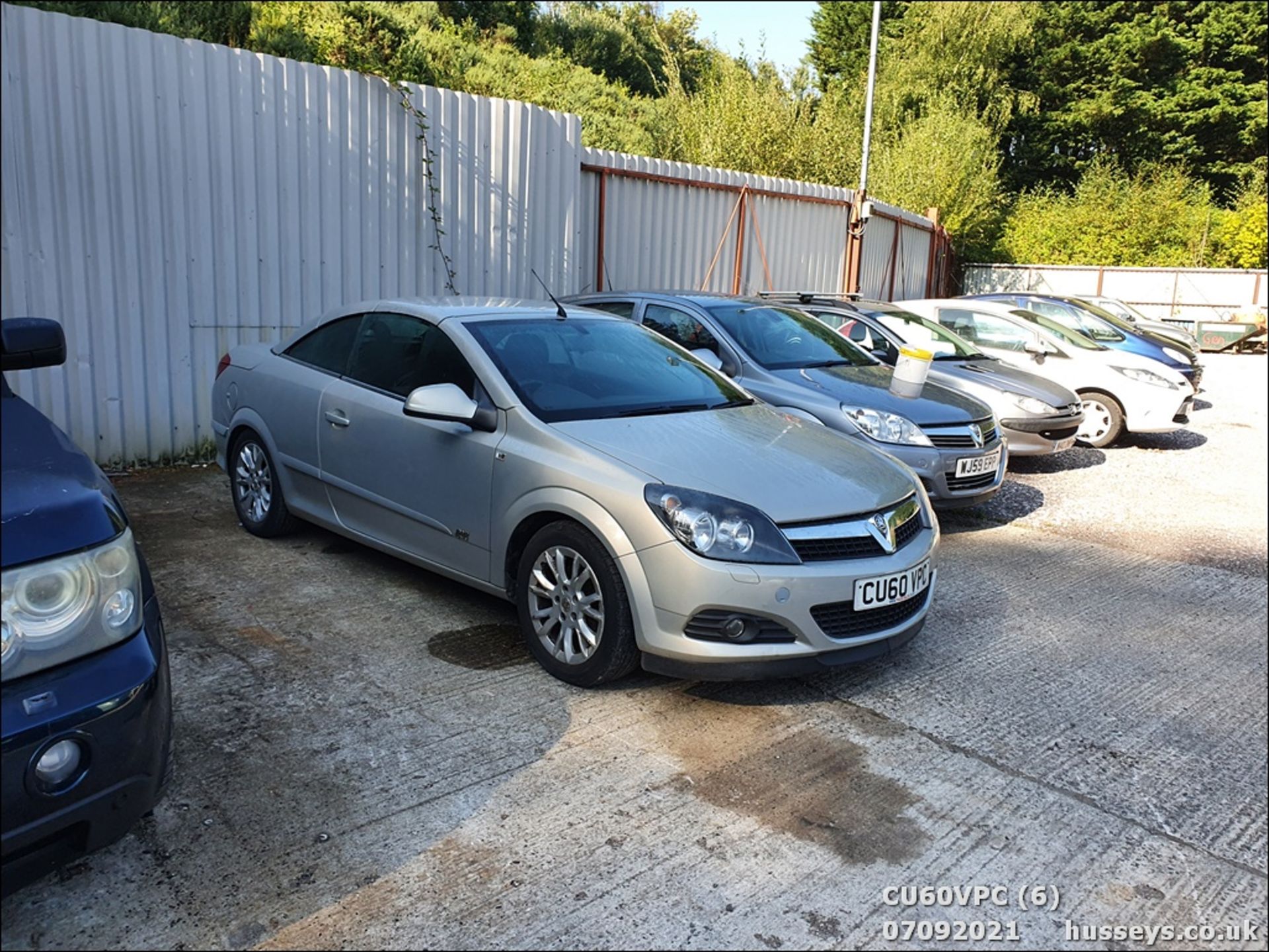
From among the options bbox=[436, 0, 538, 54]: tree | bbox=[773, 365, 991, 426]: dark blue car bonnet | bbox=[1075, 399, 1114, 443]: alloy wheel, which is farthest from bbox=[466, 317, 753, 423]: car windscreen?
bbox=[436, 0, 538, 54]: tree

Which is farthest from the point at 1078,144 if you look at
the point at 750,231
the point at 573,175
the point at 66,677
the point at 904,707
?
the point at 66,677

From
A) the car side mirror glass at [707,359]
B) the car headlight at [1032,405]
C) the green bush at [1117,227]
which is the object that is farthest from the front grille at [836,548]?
the green bush at [1117,227]

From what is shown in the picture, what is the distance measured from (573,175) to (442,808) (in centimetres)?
797

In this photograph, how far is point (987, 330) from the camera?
1066cm

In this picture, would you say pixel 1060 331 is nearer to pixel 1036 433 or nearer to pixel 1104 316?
pixel 1104 316

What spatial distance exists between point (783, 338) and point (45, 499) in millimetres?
5676

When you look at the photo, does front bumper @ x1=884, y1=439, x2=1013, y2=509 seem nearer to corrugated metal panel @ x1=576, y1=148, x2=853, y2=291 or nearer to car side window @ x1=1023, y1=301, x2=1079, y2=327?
corrugated metal panel @ x1=576, y1=148, x2=853, y2=291

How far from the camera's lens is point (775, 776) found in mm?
3416

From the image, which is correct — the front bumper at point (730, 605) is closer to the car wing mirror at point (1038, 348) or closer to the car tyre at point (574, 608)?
the car tyre at point (574, 608)

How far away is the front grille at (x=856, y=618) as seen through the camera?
3727mm

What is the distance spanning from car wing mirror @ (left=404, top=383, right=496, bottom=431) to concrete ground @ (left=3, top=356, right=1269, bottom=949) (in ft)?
3.29

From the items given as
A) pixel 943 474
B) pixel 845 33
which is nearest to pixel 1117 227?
pixel 845 33

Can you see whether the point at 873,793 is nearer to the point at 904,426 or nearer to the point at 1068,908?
the point at 1068,908

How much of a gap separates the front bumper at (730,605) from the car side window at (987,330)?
7503 mm
